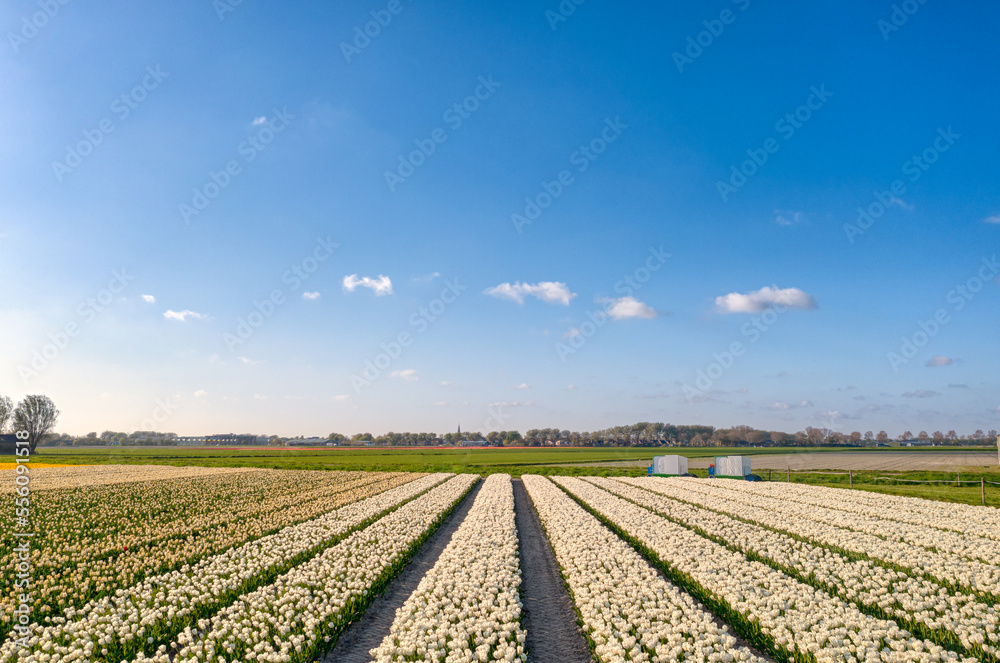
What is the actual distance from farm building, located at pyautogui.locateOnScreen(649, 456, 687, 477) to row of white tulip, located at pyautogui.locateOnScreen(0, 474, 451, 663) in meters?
40.3

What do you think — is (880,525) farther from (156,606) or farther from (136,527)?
(136,527)

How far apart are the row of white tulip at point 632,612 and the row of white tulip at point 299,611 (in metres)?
4.48

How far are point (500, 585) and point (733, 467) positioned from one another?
42.1 metres

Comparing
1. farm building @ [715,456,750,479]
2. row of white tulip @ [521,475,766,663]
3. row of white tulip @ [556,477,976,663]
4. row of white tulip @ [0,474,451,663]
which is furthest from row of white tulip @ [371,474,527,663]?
farm building @ [715,456,750,479]

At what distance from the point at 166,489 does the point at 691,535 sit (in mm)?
31001

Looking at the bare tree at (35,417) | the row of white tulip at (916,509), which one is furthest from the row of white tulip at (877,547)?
the bare tree at (35,417)

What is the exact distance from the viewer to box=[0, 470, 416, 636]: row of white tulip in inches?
442

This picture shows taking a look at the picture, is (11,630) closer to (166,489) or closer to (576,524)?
(576,524)

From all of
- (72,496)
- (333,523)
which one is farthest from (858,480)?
(72,496)

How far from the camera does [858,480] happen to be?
41.2 m

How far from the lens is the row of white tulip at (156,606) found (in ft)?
25.9

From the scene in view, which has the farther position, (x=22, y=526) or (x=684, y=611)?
(x=22, y=526)

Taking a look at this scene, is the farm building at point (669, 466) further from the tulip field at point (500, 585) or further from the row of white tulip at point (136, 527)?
the row of white tulip at point (136, 527)

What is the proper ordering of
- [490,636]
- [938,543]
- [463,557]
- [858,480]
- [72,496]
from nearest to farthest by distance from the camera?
1. [490,636]
2. [463,557]
3. [938,543]
4. [72,496]
5. [858,480]
